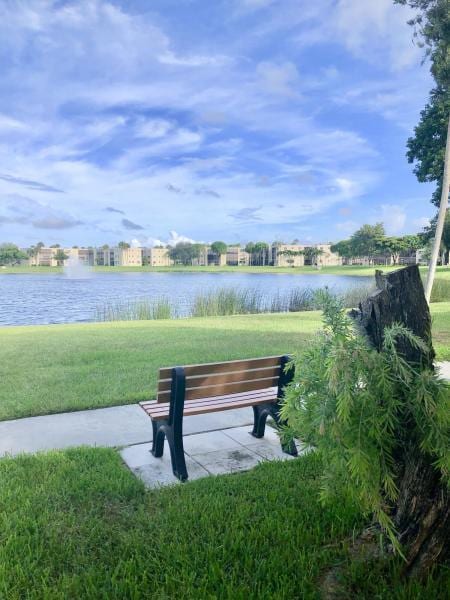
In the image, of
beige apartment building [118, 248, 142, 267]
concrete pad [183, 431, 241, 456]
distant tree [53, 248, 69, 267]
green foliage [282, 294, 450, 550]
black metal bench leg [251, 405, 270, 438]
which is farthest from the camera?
beige apartment building [118, 248, 142, 267]

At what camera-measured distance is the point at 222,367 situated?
3.93 metres

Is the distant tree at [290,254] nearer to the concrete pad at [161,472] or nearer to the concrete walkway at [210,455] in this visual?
the concrete walkway at [210,455]

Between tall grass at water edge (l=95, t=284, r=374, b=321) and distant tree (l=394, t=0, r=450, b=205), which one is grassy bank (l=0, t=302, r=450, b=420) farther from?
distant tree (l=394, t=0, r=450, b=205)

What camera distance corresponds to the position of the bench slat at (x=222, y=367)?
3.75 m

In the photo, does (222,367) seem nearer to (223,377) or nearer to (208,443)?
(223,377)

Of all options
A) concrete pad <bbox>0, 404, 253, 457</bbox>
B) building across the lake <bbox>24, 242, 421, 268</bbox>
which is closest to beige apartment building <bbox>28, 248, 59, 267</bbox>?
building across the lake <bbox>24, 242, 421, 268</bbox>

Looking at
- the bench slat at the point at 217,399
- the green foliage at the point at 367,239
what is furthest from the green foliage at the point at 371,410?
the green foliage at the point at 367,239

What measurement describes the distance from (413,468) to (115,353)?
6.85 meters

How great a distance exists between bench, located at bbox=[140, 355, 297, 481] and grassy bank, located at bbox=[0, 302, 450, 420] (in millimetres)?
961

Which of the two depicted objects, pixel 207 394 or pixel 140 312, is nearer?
pixel 207 394

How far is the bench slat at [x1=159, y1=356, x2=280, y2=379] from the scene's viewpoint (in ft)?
12.3

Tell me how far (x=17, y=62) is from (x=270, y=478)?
2161 centimetres

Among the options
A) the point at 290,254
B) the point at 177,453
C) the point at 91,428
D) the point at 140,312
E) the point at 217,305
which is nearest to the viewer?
the point at 177,453

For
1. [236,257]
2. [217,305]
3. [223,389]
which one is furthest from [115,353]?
[236,257]
